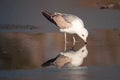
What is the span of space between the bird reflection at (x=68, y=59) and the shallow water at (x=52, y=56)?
0.11m

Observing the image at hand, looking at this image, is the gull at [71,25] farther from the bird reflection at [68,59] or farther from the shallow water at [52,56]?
the bird reflection at [68,59]

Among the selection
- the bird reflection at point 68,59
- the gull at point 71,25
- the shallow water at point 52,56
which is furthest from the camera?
the gull at point 71,25

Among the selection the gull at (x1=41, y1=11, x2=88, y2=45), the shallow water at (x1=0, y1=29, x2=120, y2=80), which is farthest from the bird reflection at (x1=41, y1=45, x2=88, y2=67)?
the gull at (x1=41, y1=11, x2=88, y2=45)

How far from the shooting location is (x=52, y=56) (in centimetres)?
1187

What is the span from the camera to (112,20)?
16094mm

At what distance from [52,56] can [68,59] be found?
1.76 ft

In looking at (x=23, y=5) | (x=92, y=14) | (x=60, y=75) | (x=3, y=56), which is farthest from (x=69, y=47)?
(x=23, y=5)

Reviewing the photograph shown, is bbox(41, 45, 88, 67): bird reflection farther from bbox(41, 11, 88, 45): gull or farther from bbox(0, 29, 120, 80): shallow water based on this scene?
bbox(41, 11, 88, 45): gull

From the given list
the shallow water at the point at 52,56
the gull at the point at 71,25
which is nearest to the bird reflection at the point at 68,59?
the shallow water at the point at 52,56

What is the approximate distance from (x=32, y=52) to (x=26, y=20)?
12.9ft

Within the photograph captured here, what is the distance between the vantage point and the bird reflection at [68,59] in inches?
437

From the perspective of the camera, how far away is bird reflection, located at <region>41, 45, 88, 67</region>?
36.4 ft

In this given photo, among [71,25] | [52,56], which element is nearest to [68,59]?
[52,56]

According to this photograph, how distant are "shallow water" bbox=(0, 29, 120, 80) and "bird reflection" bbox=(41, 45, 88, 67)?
0.11m
